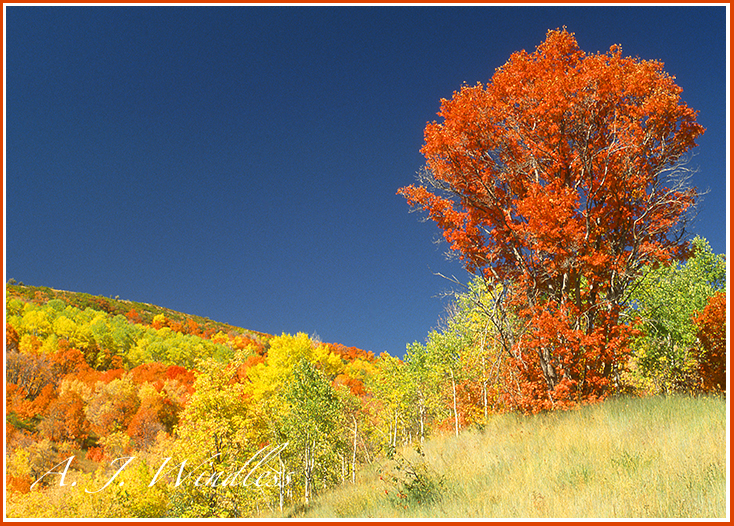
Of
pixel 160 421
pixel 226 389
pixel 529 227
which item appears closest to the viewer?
pixel 529 227

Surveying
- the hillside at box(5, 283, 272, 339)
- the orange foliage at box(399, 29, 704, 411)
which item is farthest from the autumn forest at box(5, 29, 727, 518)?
the hillside at box(5, 283, 272, 339)

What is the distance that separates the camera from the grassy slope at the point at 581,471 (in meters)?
Result: 5.53

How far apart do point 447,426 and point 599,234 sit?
706 inches

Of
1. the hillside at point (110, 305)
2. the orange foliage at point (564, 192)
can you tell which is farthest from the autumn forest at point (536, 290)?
the hillside at point (110, 305)

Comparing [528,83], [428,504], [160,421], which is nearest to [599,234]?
[528,83]

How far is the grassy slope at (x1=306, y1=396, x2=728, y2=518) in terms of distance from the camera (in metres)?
5.53

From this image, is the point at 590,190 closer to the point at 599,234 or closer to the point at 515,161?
the point at 599,234

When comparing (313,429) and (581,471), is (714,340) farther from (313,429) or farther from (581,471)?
(313,429)

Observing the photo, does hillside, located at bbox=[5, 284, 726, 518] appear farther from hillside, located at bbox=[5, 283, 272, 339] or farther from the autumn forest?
hillside, located at bbox=[5, 283, 272, 339]

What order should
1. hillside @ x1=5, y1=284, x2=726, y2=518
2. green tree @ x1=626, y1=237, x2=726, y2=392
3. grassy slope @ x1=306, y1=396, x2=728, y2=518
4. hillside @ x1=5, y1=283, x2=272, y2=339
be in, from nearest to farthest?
grassy slope @ x1=306, y1=396, x2=728, y2=518
hillside @ x1=5, y1=284, x2=726, y2=518
green tree @ x1=626, y1=237, x2=726, y2=392
hillside @ x1=5, y1=283, x2=272, y2=339

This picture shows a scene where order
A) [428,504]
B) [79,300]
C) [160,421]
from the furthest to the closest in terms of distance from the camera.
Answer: [79,300]
[160,421]
[428,504]

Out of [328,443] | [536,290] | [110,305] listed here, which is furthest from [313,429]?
[110,305]

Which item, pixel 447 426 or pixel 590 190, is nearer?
pixel 590 190

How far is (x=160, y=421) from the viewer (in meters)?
49.2
